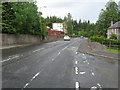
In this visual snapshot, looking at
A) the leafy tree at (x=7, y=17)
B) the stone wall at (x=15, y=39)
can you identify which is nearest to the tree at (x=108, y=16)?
the stone wall at (x=15, y=39)

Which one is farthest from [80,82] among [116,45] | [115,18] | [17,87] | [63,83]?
[115,18]

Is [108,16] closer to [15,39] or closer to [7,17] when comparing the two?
[15,39]

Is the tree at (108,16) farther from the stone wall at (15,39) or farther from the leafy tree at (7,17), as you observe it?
the leafy tree at (7,17)

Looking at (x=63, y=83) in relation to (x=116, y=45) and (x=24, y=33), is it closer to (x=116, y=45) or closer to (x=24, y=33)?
(x=116, y=45)

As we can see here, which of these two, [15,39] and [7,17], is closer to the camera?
[7,17]

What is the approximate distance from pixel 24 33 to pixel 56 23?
113 m

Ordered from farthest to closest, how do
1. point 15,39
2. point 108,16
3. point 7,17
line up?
point 108,16
point 15,39
point 7,17

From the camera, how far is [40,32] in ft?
157

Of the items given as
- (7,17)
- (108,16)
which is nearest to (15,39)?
(7,17)

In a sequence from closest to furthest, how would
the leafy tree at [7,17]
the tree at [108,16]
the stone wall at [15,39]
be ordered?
the stone wall at [15,39] → the leafy tree at [7,17] → the tree at [108,16]

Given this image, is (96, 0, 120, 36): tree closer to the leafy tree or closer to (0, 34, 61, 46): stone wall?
(0, 34, 61, 46): stone wall

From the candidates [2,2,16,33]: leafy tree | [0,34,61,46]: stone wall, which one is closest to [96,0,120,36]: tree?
[0,34,61,46]: stone wall

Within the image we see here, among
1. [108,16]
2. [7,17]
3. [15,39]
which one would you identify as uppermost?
[108,16]

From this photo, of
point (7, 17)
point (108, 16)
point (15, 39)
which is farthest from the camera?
point (108, 16)
